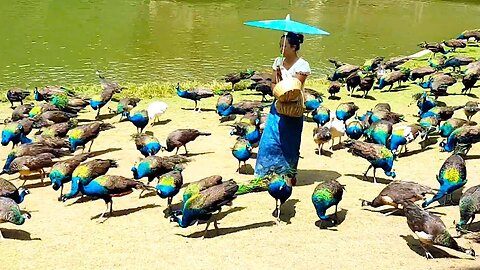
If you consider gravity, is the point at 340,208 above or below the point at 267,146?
below

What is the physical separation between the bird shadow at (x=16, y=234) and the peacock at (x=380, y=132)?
452 centimetres

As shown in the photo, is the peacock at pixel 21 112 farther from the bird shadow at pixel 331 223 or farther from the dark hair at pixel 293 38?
the bird shadow at pixel 331 223

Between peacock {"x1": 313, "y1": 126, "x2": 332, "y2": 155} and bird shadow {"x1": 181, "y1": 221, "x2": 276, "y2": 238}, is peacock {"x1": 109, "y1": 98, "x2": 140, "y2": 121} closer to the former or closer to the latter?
peacock {"x1": 313, "y1": 126, "x2": 332, "y2": 155}

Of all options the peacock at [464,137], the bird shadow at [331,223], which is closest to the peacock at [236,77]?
the peacock at [464,137]

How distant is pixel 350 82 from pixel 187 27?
32.3 ft

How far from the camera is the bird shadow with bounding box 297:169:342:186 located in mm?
7974

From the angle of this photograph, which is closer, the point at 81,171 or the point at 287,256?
the point at 287,256

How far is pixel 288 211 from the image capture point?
7035 mm

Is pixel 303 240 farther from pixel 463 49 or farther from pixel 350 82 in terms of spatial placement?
pixel 463 49

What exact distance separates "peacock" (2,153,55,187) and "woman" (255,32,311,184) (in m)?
2.57

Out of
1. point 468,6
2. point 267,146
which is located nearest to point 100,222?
point 267,146

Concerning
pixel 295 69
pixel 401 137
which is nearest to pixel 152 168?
pixel 295 69

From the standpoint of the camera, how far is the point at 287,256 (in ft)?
19.5

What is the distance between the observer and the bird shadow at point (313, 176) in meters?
7.97
